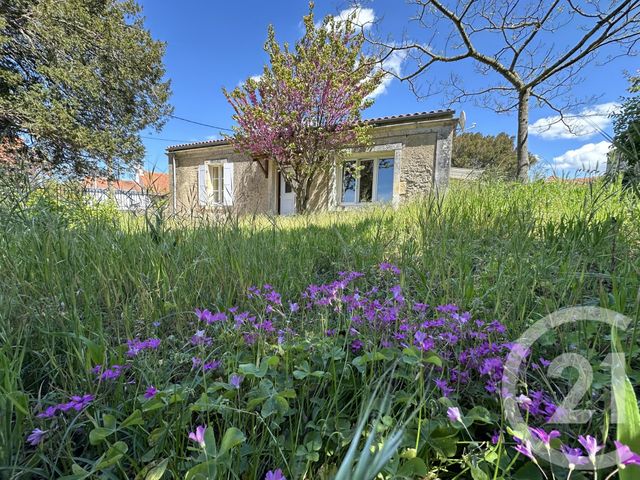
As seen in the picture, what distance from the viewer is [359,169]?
8.67 meters

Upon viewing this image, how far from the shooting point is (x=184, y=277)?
1.33 metres

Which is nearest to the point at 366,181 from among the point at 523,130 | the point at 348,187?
the point at 348,187

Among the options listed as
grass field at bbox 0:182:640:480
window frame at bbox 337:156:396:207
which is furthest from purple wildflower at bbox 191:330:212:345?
window frame at bbox 337:156:396:207

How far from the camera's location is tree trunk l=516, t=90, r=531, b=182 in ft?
23.3

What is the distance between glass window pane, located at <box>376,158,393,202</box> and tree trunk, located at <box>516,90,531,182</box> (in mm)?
3159

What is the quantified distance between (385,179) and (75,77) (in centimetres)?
980

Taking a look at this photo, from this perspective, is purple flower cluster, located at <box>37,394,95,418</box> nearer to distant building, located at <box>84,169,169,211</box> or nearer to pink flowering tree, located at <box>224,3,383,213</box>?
distant building, located at <box>84,169,169,211</box>

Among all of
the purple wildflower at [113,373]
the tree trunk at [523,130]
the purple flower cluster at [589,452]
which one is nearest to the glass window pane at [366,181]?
the tree trunk at [523,130]

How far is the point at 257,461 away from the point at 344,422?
206 mm

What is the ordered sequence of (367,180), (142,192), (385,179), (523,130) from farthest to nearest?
(367,180)
(385,179)
(523,130)
(142,192)

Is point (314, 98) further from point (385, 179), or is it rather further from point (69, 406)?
point (69, 406)

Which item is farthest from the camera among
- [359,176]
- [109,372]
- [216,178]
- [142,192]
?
[216,178]

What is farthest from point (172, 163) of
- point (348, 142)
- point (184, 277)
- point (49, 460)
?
point (49, 460)

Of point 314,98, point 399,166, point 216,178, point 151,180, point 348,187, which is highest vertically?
point 314,98
